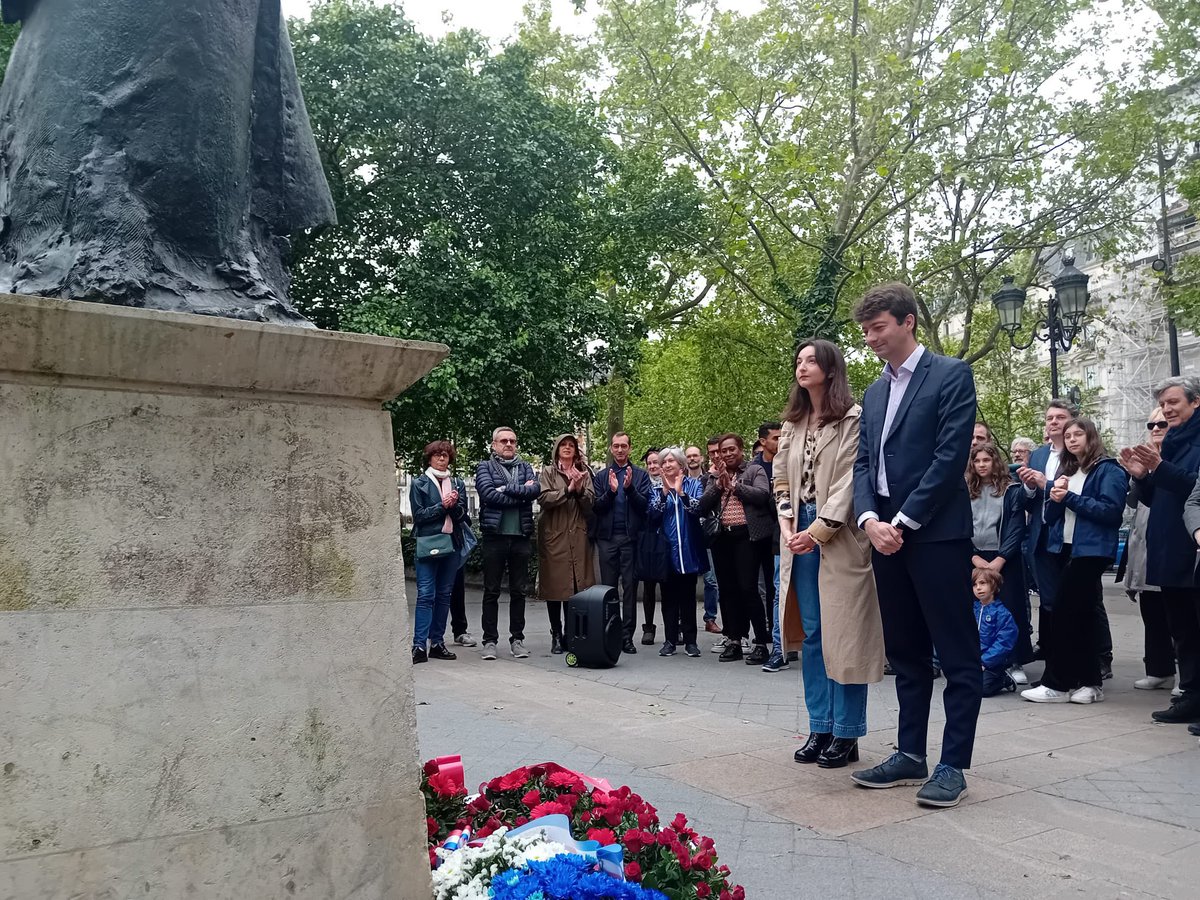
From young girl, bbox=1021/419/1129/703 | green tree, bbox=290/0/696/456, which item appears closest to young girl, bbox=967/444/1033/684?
young girl, bbox=1021/419/1129/703

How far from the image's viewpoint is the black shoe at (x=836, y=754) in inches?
188

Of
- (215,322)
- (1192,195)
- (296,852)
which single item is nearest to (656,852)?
(296,852)

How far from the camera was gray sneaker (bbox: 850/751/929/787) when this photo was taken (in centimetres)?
439

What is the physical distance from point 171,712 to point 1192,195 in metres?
19.5

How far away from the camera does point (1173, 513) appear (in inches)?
245

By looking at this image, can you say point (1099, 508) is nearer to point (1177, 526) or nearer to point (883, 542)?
point (1177, 526)

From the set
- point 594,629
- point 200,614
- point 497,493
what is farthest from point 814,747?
point 497,493

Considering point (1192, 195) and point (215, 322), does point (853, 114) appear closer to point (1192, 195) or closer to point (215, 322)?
point (1192, 195)

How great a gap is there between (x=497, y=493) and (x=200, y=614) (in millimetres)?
6830

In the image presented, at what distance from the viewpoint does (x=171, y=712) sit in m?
2.22

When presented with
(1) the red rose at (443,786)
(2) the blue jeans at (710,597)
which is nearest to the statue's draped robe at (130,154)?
(1) the red rose at (443,786)

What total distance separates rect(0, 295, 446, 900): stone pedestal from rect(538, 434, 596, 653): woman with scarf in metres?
6.88

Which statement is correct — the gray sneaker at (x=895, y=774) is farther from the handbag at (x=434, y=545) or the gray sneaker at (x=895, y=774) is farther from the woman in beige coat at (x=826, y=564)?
the handbag at (x=434, y=545)

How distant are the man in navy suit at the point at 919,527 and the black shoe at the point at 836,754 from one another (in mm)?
316
